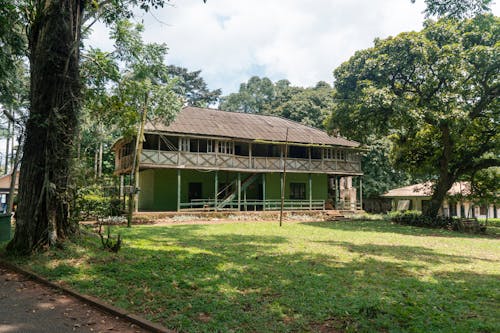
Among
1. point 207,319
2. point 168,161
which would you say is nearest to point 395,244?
point 207,319

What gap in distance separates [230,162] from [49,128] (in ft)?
49.8

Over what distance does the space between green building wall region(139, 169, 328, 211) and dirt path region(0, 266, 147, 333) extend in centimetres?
1738

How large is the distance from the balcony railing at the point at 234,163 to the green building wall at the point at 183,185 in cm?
162

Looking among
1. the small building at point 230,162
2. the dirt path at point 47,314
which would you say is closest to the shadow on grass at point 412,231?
the small building at point 230,162

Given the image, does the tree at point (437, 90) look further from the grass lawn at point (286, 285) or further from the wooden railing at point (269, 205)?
the grass lawn at point (286, 285)

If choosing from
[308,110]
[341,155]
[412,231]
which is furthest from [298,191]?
[308,110]

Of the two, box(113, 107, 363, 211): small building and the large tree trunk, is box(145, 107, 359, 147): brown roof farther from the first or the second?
the large tree trunk

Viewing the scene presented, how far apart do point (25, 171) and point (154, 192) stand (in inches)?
601

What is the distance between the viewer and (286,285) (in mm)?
5926

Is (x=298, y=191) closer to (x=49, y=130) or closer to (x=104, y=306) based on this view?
(x=49, y=130)

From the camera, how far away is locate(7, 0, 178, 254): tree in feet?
26.0

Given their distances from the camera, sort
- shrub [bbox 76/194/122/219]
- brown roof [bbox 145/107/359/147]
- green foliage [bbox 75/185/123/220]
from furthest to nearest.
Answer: brown roof [bbox 145/107/359/147] → shrub [bbox 76/194/122/219] → green foliage [bbox 75/185/123/220]

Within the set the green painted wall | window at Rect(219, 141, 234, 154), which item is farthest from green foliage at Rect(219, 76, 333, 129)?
the green painted wall

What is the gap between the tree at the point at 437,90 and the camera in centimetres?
1702
